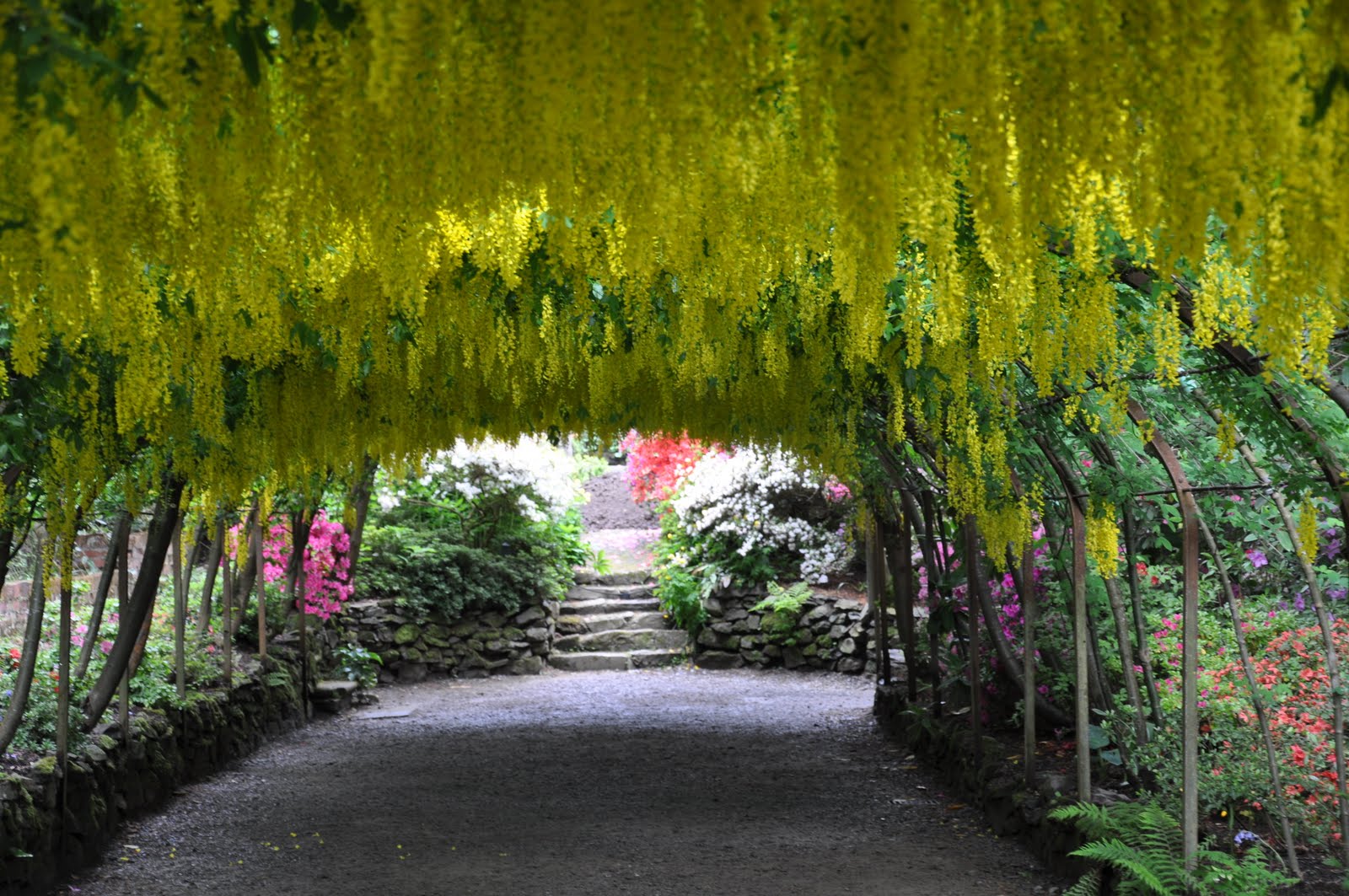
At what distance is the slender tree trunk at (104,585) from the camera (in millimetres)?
5246

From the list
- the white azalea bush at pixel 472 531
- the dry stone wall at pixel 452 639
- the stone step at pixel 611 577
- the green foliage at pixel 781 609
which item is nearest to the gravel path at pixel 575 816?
the dry stone wall at pixel 452 639

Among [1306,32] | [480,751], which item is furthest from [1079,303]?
[480,751]

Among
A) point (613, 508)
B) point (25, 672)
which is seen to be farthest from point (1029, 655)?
point (613, 508)

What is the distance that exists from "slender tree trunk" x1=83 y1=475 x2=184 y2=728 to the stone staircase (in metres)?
6.46

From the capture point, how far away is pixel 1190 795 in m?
3.41

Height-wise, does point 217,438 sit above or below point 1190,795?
above

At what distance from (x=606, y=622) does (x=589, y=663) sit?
0.78m

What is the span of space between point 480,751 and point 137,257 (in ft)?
18.5

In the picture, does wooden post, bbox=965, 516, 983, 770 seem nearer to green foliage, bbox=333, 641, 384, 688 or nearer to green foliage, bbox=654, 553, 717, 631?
green foliage, bbox=333, 641, 384, 688

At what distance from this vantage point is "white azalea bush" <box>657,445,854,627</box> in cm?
1155

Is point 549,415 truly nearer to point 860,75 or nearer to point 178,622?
point 178,622

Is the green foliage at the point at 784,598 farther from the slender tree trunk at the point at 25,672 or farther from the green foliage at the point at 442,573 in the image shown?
the slender tree trunk at the point at 25,672

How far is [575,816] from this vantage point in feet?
18.8

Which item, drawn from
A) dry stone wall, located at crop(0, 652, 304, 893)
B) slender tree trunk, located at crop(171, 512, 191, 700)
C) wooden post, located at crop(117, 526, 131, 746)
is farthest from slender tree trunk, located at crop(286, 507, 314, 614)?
wooden post, located at crop(117, 526, 131, 746)
